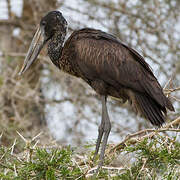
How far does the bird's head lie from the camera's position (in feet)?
19.9

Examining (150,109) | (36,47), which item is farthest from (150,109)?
(36,47)

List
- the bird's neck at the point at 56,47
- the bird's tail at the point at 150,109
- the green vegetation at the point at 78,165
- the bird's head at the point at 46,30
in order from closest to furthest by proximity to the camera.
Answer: the green vegetation at the point at 78,165 < the bird's tail at the point at 150,109 < the bird's neck at the point at 56,47 < the bird's head at the point at 46,30

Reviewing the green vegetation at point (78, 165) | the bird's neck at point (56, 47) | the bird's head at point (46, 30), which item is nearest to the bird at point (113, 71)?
the bird's neck at point (56, 47)

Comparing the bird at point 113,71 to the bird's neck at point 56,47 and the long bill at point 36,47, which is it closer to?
the bird's neck at point 56,47

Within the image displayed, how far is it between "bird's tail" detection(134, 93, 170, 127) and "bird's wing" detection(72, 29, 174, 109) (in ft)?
0.36

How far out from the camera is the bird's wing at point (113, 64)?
5.42 meters

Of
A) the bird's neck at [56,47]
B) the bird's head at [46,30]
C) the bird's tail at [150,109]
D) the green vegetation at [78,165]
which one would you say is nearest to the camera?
the green vegetation at [78,165]

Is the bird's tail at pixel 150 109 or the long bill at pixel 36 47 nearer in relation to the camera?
the bird's tail at pixel 150 109

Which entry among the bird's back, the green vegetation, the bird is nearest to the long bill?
the bird

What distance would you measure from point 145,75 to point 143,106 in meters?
0.37

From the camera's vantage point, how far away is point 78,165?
14.0ft

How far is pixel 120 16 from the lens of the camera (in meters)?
9.00

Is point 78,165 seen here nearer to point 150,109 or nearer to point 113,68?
point 150,109

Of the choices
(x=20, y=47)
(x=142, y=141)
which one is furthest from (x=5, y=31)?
(x=142, y=141)
